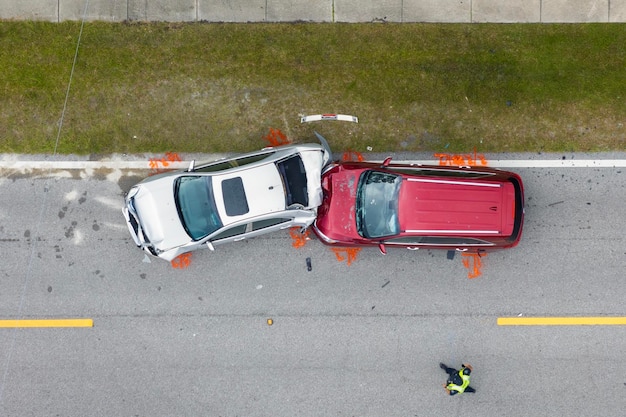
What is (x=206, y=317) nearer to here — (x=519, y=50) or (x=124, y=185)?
(x=124, y=185)

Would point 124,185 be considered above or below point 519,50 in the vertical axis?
below

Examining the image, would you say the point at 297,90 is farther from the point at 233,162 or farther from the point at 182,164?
the point at 182,164

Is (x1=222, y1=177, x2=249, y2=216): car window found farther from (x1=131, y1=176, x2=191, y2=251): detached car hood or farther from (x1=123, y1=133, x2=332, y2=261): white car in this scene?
(x1=131, y1=176, x2=191, y2=251): detached car hood

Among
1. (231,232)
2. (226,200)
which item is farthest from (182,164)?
(231,232)

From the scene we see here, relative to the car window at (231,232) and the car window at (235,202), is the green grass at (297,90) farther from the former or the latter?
the car window at (231,232)

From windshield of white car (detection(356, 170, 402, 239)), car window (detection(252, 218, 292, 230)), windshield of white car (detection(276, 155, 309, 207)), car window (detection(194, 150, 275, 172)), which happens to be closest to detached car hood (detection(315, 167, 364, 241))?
windshield of white car (detection(356, 170, 402, 239))

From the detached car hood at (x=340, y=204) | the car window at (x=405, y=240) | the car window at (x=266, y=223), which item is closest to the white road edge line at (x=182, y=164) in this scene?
the detached car hood at (x=340, y=204)

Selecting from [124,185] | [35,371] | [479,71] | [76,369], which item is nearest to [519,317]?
[479,71]
